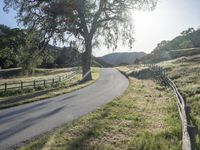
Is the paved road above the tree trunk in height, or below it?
below

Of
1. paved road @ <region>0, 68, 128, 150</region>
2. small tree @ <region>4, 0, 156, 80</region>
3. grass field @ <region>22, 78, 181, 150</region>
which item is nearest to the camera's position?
grass field @ <region>22, 78, 181, 150</region>

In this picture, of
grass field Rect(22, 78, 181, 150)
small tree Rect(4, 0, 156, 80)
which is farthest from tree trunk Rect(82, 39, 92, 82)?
grass field Rect(22, 78, 181, 150)

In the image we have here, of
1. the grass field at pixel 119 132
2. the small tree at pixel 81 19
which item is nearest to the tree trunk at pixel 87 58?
the small tree at pixel 81 19

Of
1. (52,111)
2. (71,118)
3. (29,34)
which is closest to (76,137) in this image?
(71,118)

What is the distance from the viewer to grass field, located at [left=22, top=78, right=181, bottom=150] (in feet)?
39.5

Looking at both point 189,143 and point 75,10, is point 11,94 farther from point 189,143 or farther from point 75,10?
point 189,143

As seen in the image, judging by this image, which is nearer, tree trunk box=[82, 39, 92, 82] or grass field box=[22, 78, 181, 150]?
grass field box=[22, 78, 181, 150]

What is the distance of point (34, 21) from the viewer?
1577 inches

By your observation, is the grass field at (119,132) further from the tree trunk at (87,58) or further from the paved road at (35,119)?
the tree trunk at (87,58)

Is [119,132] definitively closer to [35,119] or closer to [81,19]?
[35,119]

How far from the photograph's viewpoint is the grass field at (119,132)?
39.5 feet

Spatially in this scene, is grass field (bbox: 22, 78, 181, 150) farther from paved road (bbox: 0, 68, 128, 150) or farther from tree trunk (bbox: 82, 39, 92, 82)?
tree trunk (bbox: 82, 39, 92, 82)

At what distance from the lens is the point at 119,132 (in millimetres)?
14172

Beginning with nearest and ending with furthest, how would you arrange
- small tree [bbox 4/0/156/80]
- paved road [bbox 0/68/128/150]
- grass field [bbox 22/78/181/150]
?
grass field [bbox 22/78/181/150] → paved road [bbox 0/68/128/150] → small tree [bbox 4/0/156/80]
